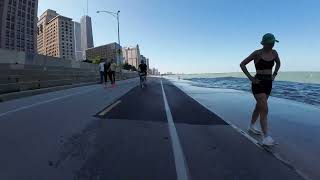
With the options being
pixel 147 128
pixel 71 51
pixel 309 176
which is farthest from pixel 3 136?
pixel 71 51

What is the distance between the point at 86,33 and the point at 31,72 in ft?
327

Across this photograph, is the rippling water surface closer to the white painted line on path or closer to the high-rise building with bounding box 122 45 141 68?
the white painted line on path

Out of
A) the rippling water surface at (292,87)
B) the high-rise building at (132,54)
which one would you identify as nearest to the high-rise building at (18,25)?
the rippling water surface at (292,87)

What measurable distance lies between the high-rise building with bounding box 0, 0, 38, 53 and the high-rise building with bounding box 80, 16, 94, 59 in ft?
54.9

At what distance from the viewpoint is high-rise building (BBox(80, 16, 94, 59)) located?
349 ft

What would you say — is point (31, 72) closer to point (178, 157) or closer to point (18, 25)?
point (178, 157)

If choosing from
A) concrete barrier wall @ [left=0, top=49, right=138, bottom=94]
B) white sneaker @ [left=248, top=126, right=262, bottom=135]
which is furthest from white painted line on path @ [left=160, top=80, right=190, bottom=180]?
concrete barrier wall @ [left=0, top=49, right=138, bottom=94]

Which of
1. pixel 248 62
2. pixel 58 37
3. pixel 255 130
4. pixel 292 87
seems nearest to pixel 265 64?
pixel 248 62

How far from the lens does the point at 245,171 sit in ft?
16.2

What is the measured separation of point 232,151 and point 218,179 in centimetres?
151

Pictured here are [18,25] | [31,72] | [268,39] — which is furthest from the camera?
[18,25]

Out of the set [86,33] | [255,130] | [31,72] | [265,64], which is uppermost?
[86,33]

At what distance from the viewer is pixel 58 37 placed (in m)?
95.6

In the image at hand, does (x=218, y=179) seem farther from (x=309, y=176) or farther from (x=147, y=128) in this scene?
(x=147, y=128)
